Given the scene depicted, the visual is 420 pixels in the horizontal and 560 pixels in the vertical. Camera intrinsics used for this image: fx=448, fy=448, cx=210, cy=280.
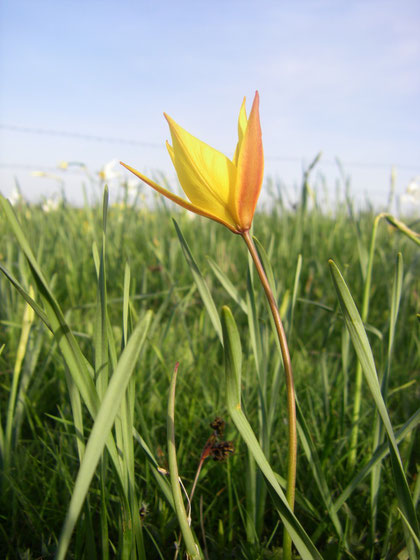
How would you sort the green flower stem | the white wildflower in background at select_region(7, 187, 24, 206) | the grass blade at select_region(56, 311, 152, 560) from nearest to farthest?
1. the grass blade at select_region(56, 311, 152, 560)
2. the green flower stem
3. the white wildflower in background at select_region(7, 187, 24, 206)

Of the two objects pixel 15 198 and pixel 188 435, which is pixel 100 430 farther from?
pixel 15 198

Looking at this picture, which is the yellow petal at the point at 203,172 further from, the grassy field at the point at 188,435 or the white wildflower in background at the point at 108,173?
the white wildflower in background at the point at 108,173

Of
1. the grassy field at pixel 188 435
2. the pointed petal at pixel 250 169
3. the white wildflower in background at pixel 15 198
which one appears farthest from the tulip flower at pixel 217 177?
the white wildflower in background at pixel 15 198

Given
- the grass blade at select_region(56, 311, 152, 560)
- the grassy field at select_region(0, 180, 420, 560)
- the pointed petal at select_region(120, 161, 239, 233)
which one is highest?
the pointed petal at select_region(120, 161, 239, 233)

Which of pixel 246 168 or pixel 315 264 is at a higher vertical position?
pixel 246 168

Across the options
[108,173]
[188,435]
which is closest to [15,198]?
[108,173]

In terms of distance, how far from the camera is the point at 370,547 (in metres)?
0.67

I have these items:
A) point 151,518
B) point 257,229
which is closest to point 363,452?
point 151,518

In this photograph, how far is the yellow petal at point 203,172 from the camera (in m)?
0.44

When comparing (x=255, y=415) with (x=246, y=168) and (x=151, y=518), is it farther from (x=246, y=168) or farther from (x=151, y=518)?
(x=246, y=168)

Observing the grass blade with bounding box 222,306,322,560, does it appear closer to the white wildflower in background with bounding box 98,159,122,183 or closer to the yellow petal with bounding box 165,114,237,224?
the yellow petal with bounding box 165,114,237,224

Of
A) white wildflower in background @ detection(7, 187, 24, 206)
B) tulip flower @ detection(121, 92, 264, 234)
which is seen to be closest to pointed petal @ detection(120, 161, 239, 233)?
tulip flower @ detection(121, 92, 264, 234)

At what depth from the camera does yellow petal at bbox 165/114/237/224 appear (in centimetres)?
44

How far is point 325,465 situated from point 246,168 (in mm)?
598
